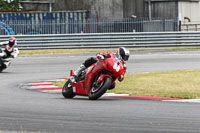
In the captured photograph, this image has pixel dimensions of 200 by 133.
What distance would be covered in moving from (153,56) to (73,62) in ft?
15.2

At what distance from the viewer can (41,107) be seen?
10023 mm

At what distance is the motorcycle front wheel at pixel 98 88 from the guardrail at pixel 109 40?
1935cm

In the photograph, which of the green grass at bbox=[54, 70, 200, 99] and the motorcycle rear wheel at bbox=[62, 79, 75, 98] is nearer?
the motorcycle rear wheel at bbox=[62, 79, 75, 98]

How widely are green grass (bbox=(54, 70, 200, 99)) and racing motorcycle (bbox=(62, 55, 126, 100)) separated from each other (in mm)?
A: 1382

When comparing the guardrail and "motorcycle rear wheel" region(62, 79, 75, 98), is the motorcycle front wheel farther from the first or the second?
the guardrail

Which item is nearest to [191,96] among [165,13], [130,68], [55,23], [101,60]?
[101,60]

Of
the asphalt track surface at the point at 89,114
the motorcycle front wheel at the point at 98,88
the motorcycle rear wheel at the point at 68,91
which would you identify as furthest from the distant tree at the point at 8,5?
the motorcycle front wheel at the point at 98,88

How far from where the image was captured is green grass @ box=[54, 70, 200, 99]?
40.2 feet

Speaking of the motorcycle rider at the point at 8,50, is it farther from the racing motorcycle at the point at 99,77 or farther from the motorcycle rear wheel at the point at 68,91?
the racing motorcycle at the point at 99,77

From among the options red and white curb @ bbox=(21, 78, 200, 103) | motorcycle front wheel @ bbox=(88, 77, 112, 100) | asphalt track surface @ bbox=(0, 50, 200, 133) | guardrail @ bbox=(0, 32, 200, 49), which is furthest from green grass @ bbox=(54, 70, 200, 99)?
guardrail @ bbox=(0, 32, 200, 49)

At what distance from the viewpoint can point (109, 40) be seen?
3062 centimetres

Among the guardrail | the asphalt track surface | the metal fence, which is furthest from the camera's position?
the metal fence

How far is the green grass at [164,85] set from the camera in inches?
483

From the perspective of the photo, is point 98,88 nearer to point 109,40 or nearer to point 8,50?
point 8,50
